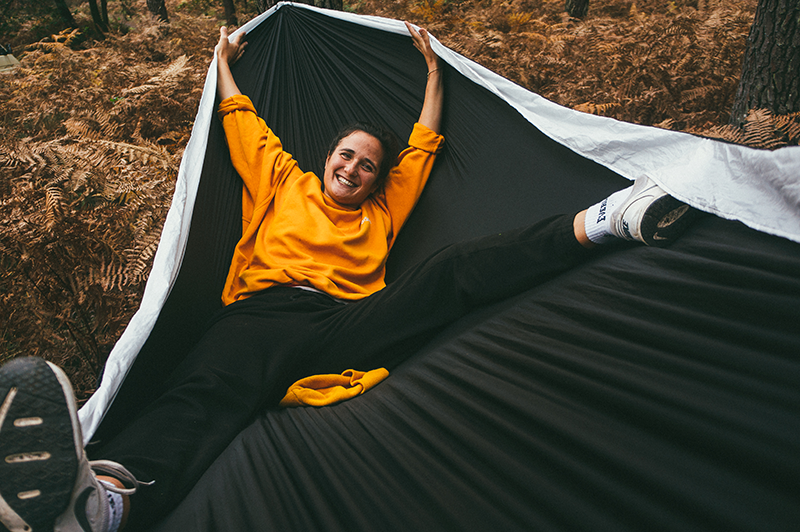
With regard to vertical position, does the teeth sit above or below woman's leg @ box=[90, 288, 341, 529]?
above

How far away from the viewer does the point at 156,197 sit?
191cm

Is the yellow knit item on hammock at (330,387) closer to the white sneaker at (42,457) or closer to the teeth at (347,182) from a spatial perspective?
the white sneaker at (42,457)

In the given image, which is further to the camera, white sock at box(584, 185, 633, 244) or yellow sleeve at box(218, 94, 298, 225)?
yellow sleeve at box(218, 94, 298, 225)

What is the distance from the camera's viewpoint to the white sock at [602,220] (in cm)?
104

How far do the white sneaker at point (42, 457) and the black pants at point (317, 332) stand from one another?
202mm

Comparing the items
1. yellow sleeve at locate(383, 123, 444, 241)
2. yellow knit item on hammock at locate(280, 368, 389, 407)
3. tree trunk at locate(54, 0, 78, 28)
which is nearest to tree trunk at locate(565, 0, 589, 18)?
yellow sleeve at locate(383, 123, 444, 241)

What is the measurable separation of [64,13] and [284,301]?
9072 mm

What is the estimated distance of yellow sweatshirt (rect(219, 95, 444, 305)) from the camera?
1.51 m

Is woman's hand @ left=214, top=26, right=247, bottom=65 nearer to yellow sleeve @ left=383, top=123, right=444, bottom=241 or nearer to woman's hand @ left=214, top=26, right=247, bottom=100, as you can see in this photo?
woman's hand @ left=214, top=26, right=247, bottom=100

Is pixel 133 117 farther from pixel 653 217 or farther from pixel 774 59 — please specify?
pixel 774 59

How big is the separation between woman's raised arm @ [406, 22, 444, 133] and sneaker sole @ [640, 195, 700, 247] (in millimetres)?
1007

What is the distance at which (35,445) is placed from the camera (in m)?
0.70

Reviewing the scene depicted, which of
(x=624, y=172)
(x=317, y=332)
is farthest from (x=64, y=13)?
(x=624, y=172)

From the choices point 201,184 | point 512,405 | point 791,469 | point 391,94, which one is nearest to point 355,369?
point 512,405
